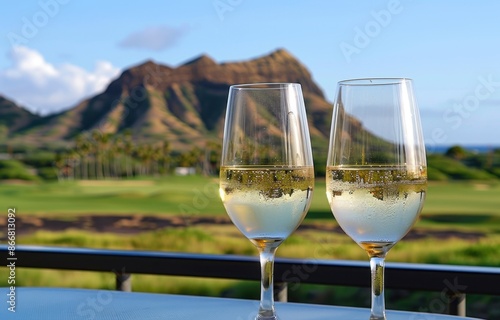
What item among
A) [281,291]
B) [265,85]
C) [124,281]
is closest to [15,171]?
[124,281]

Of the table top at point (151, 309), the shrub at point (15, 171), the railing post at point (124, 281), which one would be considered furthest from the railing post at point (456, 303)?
the shrub at point (15, 171)

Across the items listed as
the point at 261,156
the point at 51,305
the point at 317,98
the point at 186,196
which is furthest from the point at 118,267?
the point at 317,98

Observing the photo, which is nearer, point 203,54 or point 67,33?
point 67,33

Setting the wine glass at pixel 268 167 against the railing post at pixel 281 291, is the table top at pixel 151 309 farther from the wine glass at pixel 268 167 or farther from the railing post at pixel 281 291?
the railing post at pixel 281 291

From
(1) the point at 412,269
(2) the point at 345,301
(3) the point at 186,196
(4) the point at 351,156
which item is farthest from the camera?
(3) the point at 186,196

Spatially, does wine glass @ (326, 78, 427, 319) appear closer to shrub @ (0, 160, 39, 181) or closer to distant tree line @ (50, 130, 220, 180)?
distant tree line @ (50, 130, 220, 180)

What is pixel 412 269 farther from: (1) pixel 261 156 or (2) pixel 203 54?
(2) pixel 203 54

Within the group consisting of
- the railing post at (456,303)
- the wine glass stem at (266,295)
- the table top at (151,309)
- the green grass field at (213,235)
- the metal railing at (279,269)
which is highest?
the wine glass stem at (266,295)
